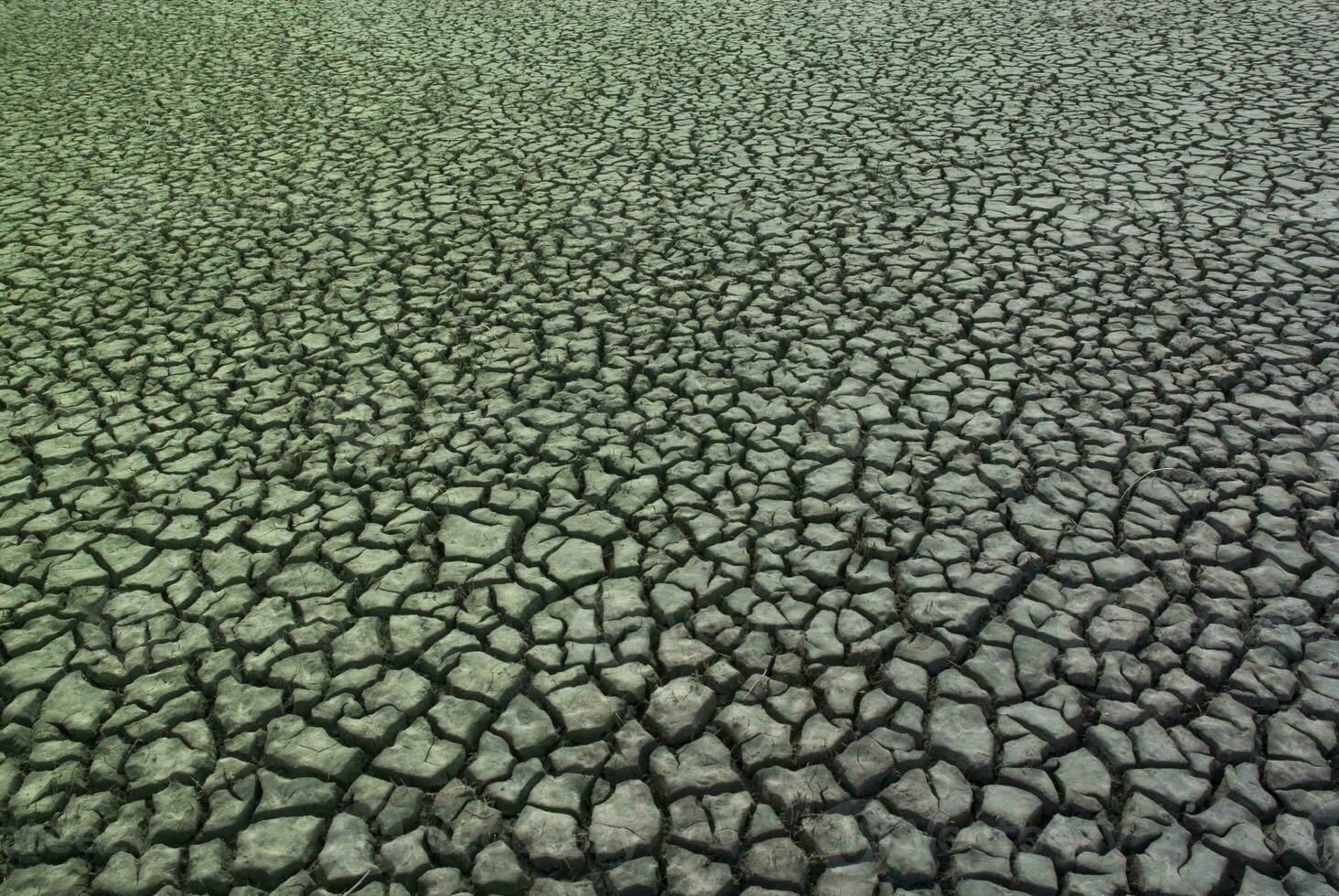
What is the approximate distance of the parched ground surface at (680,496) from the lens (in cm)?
203

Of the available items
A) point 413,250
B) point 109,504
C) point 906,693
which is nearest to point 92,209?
point 413,250

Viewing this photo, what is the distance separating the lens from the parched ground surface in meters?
2.03

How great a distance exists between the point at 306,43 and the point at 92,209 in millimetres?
2727

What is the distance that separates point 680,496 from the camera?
2881 mm

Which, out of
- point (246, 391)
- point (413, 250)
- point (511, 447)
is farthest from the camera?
point (413, 250)

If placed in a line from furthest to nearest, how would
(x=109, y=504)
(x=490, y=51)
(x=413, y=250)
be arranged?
(x=490, y=51)
(x=413, y=250)
(x=109, y=504)

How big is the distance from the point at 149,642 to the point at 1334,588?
2877 millimetres

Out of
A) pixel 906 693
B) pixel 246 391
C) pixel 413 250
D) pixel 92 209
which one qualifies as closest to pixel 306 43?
pixel 92 209

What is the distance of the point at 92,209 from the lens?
182 inches

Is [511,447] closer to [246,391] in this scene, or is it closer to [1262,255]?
[246,391]

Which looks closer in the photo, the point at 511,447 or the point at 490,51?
the point at 511,447

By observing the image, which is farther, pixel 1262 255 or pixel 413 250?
pixel 413 250

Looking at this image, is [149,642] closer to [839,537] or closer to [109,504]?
[109,504]

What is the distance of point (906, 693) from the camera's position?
2271mm
